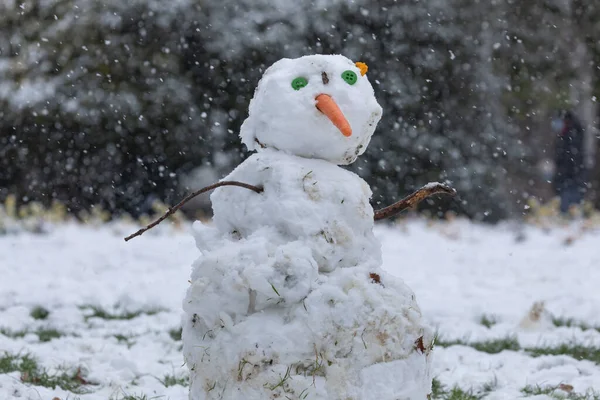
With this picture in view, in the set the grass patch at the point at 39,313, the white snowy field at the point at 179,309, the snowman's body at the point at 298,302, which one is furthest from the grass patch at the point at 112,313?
the snowman's body at the point at 298,302

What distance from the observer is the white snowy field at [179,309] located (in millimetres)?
3912

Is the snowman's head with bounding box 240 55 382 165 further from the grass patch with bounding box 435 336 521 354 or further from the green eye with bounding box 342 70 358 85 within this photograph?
the grass patch with bounding box 435 336 521 354

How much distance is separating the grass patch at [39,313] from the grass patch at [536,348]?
2811mm

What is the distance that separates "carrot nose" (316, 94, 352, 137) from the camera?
258 cm

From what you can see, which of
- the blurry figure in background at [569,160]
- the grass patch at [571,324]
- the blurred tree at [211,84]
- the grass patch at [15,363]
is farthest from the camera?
the blurry figure in background at [569,160]

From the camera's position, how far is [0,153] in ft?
37.2

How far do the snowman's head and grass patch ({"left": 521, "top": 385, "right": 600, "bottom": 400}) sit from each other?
1761mm

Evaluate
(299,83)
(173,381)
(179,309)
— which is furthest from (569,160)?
(299,83)

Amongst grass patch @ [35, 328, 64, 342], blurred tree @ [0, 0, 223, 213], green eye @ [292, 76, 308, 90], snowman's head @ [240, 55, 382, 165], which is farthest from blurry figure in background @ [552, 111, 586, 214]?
green eye @ [292, 76, 308, 90]

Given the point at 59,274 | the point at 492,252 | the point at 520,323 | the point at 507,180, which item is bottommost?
the point at 507,180

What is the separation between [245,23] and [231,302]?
28.4 feet

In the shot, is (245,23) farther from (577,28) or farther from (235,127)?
(577,28)

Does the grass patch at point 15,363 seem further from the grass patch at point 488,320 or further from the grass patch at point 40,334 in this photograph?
the grass patch at point 488,320

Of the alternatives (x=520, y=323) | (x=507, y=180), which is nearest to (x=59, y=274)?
(x=520, y=323)
